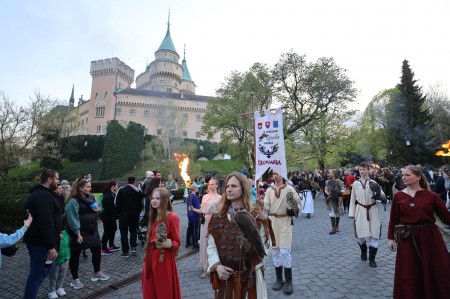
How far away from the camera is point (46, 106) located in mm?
28828

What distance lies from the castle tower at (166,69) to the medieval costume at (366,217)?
7408 centimetres

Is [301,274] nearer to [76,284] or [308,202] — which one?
[76,284]

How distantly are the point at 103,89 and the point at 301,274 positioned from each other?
250ft

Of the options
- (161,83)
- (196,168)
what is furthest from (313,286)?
(161,83)

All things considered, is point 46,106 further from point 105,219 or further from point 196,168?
point 105,219

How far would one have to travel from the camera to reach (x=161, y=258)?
12.0ft

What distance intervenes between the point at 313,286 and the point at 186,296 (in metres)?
2.32

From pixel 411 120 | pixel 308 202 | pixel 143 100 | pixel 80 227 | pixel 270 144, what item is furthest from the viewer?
pixel 143 100

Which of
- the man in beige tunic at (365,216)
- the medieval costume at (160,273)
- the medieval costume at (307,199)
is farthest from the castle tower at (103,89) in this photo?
the medieval costume at (160,273)

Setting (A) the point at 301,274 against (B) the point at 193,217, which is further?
(B) the point at 193,217

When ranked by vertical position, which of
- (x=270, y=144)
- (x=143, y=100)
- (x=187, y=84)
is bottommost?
(x=270, y=144)

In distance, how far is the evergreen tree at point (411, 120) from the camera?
3562 cm

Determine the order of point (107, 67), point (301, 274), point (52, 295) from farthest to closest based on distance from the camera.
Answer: point (107, 67), point (301, 274), point (52, 295)

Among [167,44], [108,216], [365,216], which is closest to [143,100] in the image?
[167,44]
